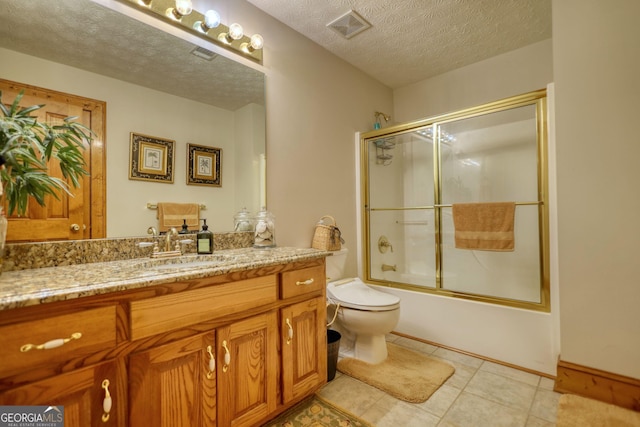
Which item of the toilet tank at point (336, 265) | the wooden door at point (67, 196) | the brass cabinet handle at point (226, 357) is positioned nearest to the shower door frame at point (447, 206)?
the toilet tank at point (336, 265)

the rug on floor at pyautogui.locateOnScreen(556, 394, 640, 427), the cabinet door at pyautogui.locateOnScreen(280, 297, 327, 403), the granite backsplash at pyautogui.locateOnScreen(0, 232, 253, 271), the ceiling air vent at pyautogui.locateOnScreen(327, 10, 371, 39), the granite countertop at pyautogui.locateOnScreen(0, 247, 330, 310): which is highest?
the ceiling air vent at pyautogui.locateOnScreen(327, 10, 371, 39)

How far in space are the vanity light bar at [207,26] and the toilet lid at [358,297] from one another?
171 cm

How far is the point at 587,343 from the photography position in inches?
65.3

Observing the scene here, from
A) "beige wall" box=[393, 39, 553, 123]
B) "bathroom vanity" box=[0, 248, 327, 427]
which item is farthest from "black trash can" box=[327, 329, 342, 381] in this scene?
"beige wall" box=[393, 39, 553, 123]

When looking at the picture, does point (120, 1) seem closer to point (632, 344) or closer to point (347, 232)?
point (347, 232)

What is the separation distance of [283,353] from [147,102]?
1.46 metres

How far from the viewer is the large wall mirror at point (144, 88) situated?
1247 mm

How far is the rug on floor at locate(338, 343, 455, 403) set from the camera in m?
1.73

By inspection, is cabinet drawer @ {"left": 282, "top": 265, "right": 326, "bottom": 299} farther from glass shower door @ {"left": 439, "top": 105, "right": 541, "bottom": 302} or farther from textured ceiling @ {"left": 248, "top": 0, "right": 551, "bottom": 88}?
textured ceiling @ {"left": 248, "top": 0, "right": 551, "bottom": 88}

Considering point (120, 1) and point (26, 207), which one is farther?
point (120, 1)

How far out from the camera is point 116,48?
143cm

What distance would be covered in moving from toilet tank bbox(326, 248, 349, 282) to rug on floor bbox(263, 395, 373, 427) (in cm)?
90

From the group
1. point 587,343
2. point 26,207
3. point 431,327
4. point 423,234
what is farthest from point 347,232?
point 26,207

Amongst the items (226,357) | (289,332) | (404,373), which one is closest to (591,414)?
(404,373)
